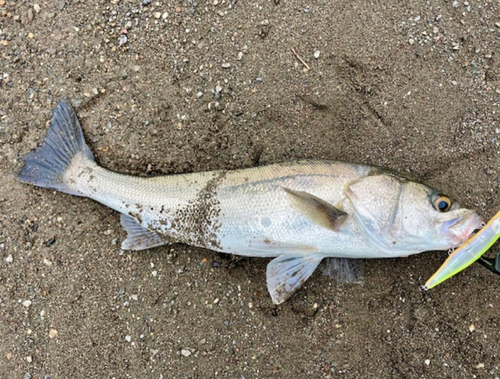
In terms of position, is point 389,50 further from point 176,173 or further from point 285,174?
point 176,173

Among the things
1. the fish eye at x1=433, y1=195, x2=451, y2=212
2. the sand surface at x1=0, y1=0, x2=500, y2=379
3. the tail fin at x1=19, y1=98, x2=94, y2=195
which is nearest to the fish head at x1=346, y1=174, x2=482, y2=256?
the fish eye at x1=433, y1=195, x2=451, y2=212

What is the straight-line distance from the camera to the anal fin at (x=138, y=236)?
10.6 ft

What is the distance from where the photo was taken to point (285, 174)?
9.69 feet

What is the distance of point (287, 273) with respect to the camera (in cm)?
309

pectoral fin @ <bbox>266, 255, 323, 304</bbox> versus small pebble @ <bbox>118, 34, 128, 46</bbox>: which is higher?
small pebble @ <bbox>118, 34, 128, 46</bbox>

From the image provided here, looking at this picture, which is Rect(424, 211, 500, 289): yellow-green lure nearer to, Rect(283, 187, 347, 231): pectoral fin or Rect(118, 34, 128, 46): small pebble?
Rect(283, 187, 347, 231): pectoral fin

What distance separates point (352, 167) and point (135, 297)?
2.07 meters

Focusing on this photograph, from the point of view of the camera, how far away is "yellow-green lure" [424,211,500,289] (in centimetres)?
278

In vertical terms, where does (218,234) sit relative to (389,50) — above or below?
below

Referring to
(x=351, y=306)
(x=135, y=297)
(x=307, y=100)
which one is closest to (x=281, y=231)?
(x=351, y=306)

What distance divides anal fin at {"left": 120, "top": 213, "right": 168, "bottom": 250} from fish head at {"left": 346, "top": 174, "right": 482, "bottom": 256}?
1573mm

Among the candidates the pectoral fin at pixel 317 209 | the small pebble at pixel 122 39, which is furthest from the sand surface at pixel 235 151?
the pectoral fin at pixel 317 209

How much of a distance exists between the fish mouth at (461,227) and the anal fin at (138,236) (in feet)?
6.99

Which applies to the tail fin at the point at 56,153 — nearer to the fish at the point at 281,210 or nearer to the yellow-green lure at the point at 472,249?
the fish at the point at 281,210
